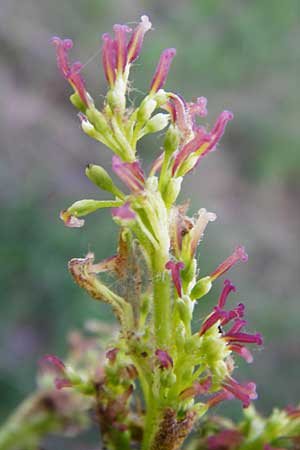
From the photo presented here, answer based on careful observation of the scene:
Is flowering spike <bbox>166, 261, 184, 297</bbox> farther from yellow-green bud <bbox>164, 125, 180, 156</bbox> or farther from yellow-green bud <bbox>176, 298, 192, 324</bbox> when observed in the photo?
yellow-green bud <bbox>164, 125, 180, 156</bbox>

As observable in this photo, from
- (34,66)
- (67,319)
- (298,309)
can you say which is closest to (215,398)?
(67,319)

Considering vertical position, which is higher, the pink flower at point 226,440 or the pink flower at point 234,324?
the pink flower at point 234,324

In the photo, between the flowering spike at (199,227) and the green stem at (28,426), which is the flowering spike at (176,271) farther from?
the green stem at (28,426)

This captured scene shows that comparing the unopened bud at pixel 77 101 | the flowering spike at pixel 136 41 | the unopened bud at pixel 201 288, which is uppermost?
the flowering spike at pixel 136 41

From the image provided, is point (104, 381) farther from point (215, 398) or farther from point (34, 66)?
point (34, 66)

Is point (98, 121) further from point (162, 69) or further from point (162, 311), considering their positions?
point (162, 311)

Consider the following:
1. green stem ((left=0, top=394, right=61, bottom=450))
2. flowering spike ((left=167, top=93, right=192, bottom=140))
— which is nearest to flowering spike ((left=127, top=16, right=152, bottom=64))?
flowering spike ((left=167, top=93, right=192, bottom=140))

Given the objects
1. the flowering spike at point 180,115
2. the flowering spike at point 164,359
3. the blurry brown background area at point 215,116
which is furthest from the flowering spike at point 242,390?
the blurry brown background area at point 215,116
